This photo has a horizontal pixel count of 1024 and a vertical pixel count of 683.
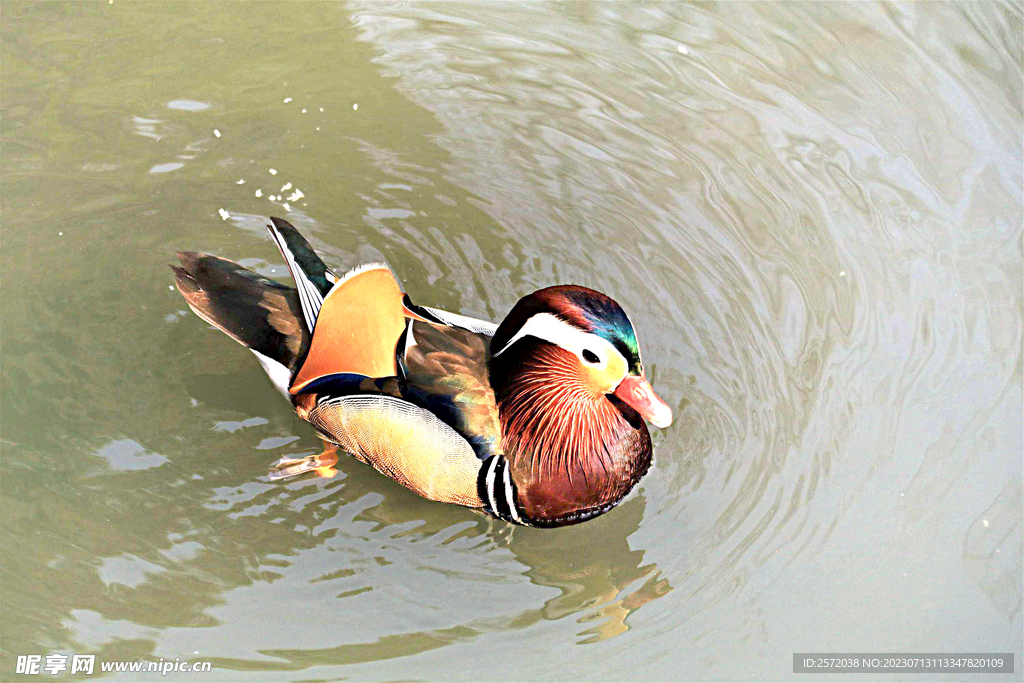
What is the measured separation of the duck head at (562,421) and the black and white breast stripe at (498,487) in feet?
0.09

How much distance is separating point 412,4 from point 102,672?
3.74 m

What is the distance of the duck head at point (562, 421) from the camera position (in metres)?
2.94

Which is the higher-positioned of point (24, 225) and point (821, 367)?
point (821, 367)

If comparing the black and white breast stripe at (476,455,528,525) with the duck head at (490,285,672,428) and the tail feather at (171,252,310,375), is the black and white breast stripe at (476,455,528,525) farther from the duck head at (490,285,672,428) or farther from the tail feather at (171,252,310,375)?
the tail feather at (171,252,310,375)

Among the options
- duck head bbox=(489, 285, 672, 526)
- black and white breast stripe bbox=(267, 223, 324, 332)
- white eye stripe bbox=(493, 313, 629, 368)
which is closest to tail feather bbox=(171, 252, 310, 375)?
black and white breast stripe bbox=(267, 223, 324, 332)

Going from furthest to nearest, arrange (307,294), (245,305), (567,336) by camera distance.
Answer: (245,305)
(307,294)
(567,336)

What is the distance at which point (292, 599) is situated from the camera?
303 cm

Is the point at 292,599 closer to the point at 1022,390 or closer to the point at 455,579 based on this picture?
the point at 455,579

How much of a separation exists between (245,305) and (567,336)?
1.28 meters

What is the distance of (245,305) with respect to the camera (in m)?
3.45

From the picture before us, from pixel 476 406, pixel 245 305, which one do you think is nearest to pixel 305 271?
pixel 245 305

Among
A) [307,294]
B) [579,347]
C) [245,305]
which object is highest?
[579,347]

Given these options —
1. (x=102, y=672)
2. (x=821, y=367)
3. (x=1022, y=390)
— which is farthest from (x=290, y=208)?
(x=1022, y=390)

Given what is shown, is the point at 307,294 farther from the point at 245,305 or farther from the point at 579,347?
the point at 579,347
